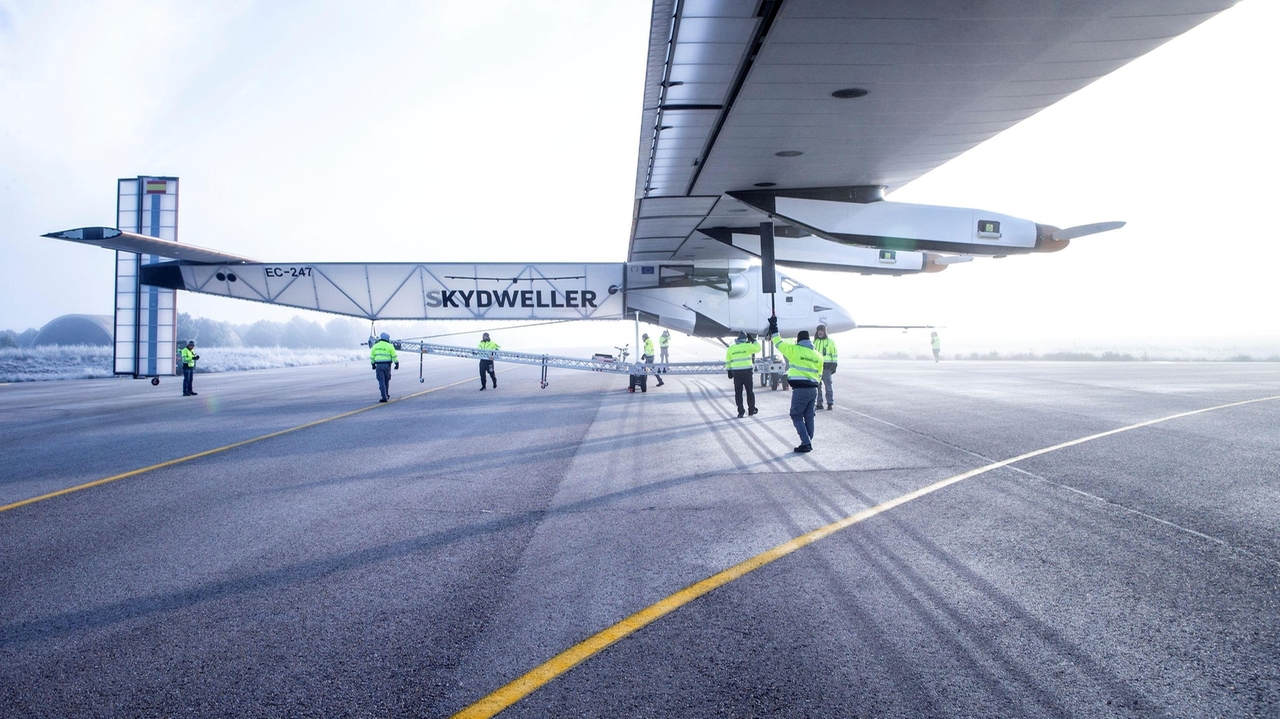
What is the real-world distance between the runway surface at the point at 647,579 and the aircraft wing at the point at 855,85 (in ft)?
15.2

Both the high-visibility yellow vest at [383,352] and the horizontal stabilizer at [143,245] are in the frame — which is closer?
the horizontal stabilizer at [143,245]

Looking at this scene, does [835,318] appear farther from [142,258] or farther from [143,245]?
[142,258]

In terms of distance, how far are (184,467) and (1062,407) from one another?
16.8m

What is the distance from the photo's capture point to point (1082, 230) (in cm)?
1217

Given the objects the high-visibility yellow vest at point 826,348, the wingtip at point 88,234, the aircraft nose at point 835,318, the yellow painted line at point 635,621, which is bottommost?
the yellow painted line at point 635,621

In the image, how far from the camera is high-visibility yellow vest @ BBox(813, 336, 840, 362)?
1402cm

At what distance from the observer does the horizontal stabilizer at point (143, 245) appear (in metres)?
12.6

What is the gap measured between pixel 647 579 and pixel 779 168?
8403mm

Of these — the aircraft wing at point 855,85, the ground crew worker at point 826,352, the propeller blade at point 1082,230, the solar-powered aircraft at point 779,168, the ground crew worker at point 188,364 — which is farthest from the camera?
the ground crew worker at point 188,364

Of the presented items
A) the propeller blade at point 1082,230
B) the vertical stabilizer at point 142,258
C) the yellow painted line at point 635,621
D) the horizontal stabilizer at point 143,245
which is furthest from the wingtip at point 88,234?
the propeller blade at point 1082,230

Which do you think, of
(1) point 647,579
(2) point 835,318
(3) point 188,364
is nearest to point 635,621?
(1) point 647,579

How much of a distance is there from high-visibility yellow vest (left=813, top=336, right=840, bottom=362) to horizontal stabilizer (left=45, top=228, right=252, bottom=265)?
1410 cm

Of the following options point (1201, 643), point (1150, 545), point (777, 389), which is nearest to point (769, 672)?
point (1201, 643)

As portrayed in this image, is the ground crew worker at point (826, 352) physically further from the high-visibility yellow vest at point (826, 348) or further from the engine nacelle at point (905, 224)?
the engine nacelle at point (905, 224)
